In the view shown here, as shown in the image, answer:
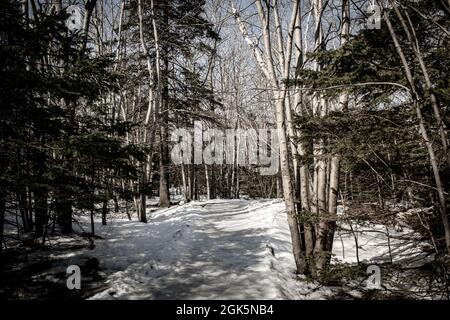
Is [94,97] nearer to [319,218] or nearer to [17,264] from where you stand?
[17,264]

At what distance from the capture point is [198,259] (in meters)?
7.27

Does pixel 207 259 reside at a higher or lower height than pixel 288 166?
lower

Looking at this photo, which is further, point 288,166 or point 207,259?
point 207,259

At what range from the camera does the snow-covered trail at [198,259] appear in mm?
5332

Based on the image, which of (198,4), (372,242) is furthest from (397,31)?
(198,4)

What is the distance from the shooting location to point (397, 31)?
4.77m

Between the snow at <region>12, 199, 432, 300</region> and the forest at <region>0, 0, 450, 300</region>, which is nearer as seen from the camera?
the forest at <region>0, 0, 450, 300</region>

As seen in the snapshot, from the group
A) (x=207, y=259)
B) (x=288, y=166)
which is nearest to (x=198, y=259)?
(x=207, y=259)

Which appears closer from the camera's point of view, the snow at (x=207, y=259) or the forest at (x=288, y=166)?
the forest at (x=288, y=166)

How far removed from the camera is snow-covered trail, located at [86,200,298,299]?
17.5ft

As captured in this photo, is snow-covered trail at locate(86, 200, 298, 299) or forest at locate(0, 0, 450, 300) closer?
forest at locate(0, 0, 450, 300)

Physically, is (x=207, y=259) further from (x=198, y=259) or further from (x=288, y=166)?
(x=288, y=166)

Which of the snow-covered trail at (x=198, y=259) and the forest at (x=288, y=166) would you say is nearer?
the forest at (x=288, y=166)
